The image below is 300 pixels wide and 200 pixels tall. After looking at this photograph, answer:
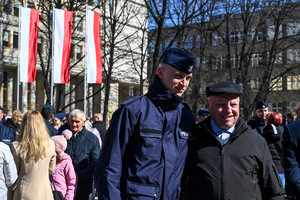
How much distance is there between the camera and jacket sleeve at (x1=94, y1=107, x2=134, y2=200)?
9.09ft

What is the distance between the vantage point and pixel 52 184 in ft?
20.0

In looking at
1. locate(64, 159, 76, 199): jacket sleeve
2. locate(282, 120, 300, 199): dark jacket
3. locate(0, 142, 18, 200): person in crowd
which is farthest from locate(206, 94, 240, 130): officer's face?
locate(64, 159, 76, 199): jacket sleeve

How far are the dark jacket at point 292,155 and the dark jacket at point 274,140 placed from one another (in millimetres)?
3512

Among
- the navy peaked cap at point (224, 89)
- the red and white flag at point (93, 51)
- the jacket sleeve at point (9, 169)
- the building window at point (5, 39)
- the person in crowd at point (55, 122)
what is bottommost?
the jacket sleeve at point (9, 169)

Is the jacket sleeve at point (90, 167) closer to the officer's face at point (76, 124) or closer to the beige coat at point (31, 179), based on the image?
the officer's face at point (76, 124)

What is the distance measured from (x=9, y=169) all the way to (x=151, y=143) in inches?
116

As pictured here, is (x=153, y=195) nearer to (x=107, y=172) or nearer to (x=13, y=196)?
(x=107, y=172)

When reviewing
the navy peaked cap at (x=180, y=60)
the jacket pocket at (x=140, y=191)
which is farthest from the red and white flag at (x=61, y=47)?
the jacket pocket at (x=140, y=191)

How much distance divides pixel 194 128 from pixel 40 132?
112 inches

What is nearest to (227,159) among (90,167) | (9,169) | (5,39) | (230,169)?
(230,169)

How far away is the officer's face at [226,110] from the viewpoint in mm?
3322

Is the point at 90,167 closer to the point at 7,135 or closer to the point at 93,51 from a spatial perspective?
the point at 7,135

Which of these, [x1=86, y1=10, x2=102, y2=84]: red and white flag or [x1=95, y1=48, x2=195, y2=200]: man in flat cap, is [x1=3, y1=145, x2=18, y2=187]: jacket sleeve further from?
[x1=86, y1=10, x2=102, y2=84]: red and white flag

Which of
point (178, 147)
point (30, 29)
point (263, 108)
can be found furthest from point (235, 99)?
point (30, 29)
